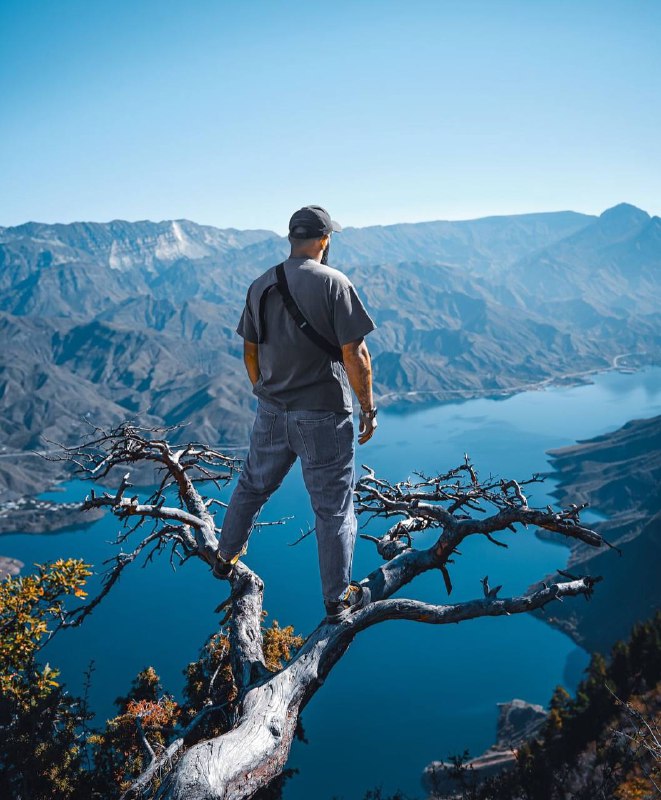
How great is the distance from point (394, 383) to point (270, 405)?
Result: 7064 inches

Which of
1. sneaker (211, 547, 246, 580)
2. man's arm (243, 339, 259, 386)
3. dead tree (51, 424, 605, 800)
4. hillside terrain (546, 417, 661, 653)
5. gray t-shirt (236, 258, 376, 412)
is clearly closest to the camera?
dead tree (51, 424, 605, 800)

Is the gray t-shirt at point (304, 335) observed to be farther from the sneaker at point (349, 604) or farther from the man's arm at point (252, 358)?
the sneaker at point (349, 604)

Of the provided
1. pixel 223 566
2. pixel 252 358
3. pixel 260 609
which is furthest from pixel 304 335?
pixel 260 609

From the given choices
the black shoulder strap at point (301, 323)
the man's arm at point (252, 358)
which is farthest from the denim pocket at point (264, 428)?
the black shoulder strap at point (301, 323)

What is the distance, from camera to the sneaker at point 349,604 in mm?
3379

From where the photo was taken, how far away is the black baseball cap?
3264mm

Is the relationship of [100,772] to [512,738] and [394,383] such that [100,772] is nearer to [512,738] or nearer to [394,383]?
[512,738]

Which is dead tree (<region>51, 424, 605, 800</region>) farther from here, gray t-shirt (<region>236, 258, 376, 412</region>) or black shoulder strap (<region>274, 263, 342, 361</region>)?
black shoulder strap (<region>274, 263, 342, 361</region>)

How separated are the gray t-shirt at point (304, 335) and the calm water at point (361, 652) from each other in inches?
774

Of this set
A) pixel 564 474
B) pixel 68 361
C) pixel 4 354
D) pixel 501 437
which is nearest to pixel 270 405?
pixel 564 474

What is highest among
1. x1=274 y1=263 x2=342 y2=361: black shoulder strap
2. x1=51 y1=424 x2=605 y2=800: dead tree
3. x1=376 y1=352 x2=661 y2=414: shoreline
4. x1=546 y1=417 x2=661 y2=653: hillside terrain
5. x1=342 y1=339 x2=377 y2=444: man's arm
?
x1=274 y1=263 x2=342 y2=361: black shoulder strap

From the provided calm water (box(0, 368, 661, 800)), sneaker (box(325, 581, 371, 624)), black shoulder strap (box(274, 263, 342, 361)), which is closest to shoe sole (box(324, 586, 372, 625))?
sneaker (box(325, 581, 371, 624))

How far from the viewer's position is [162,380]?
17400 cm

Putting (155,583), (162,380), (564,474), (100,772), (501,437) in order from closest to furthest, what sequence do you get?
1. (100,772)
2. (155,583)
3. (564,474)
4. (501,437)
5. (162,380)
